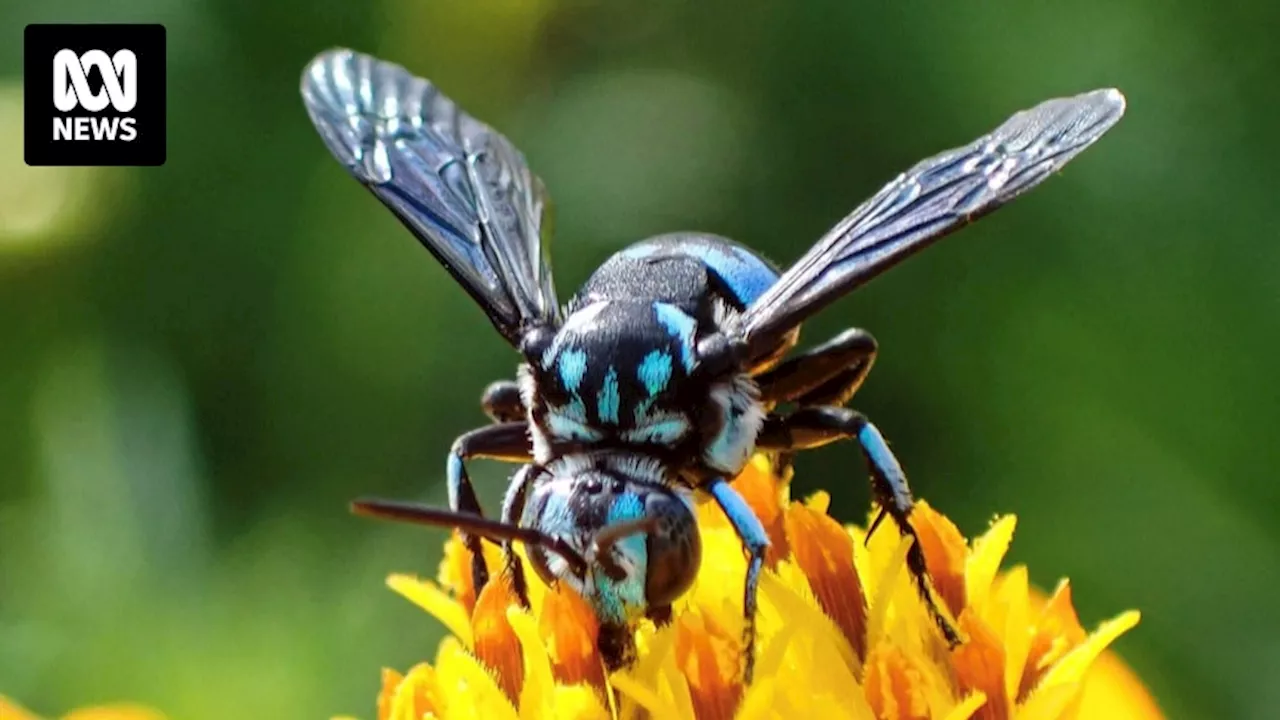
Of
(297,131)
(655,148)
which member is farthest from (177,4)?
(655,148)

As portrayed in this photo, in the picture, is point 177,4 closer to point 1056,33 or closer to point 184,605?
point 184,605

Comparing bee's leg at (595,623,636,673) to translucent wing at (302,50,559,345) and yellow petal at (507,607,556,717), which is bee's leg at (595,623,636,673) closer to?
yellow petal at (507,607,556,717)

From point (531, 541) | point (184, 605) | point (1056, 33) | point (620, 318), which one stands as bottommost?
point (184, 605)

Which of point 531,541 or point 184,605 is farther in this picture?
point 184,605

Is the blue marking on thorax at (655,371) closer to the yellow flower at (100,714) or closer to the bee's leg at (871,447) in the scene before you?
the bee's leg at (871,447)

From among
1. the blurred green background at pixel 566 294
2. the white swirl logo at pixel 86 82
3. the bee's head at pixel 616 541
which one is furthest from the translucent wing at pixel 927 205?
the white swirl logo at pixel 86 82

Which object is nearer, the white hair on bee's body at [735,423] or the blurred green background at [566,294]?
the white hair on bee's body at [735,423]
